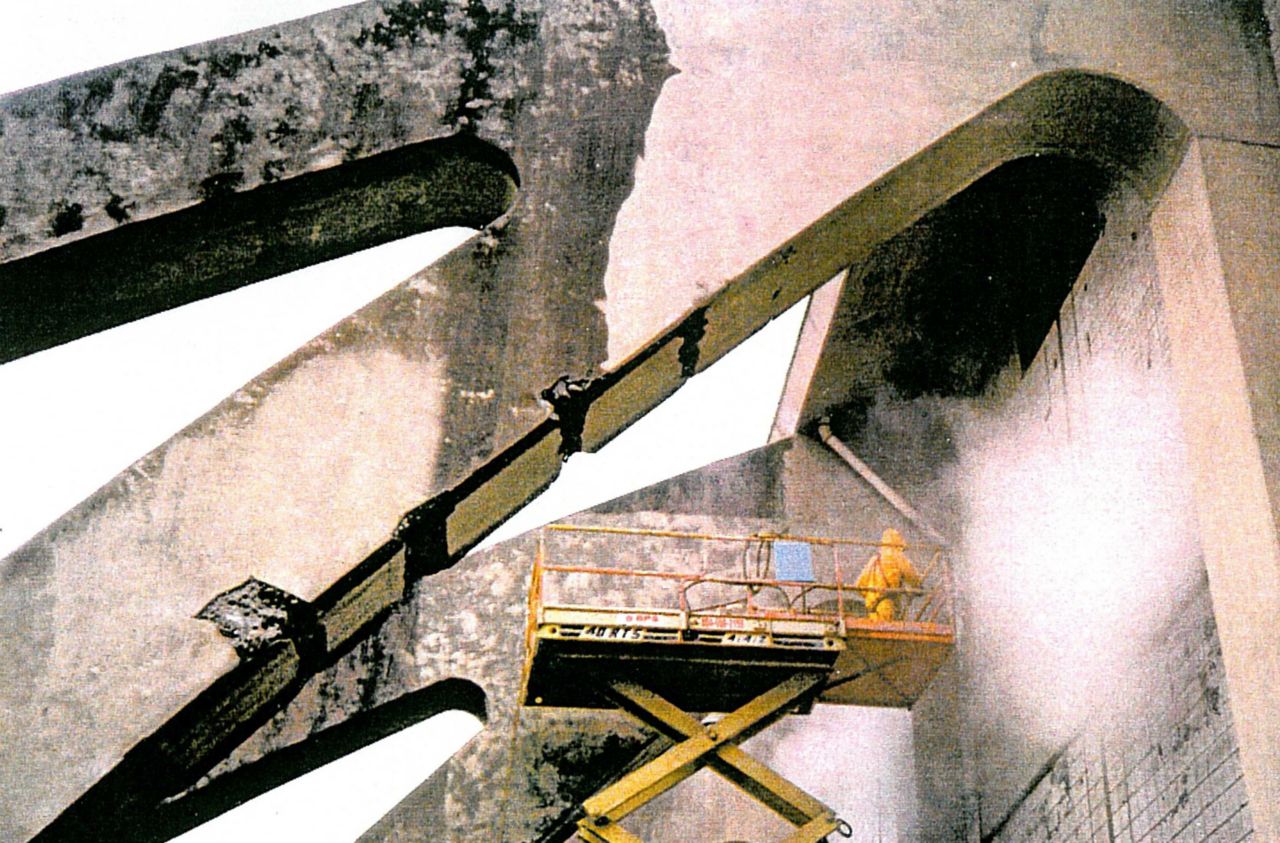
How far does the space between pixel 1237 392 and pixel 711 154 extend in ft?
7.04

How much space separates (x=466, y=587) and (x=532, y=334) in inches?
292

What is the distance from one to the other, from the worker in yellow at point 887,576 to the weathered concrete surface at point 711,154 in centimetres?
596

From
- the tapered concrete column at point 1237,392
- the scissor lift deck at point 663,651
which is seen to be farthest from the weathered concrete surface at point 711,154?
the scissor lift deck at point 663,651

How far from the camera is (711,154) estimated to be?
184 inches

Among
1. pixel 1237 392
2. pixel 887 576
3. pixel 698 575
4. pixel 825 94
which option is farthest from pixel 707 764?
pixel 825 94

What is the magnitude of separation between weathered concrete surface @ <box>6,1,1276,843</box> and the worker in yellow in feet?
19.6

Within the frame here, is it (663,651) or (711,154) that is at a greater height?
(663,651)

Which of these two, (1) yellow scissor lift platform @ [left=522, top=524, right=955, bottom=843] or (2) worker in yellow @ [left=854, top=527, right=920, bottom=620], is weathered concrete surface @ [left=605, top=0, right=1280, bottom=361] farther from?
(2) worker in yellow @ [left=854, top=527, right=920, bottom=620]

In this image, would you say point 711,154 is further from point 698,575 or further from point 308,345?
point 698,575

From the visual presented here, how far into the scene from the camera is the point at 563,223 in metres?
4.41

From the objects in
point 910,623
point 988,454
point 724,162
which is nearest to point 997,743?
point 910,623

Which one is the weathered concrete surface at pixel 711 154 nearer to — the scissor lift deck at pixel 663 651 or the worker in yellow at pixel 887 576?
the scissor lift deck at pixel 663 651

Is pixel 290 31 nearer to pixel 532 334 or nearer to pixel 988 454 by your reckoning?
pixel 532 334

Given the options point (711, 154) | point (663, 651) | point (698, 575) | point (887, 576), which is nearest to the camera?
point (711, 154)
